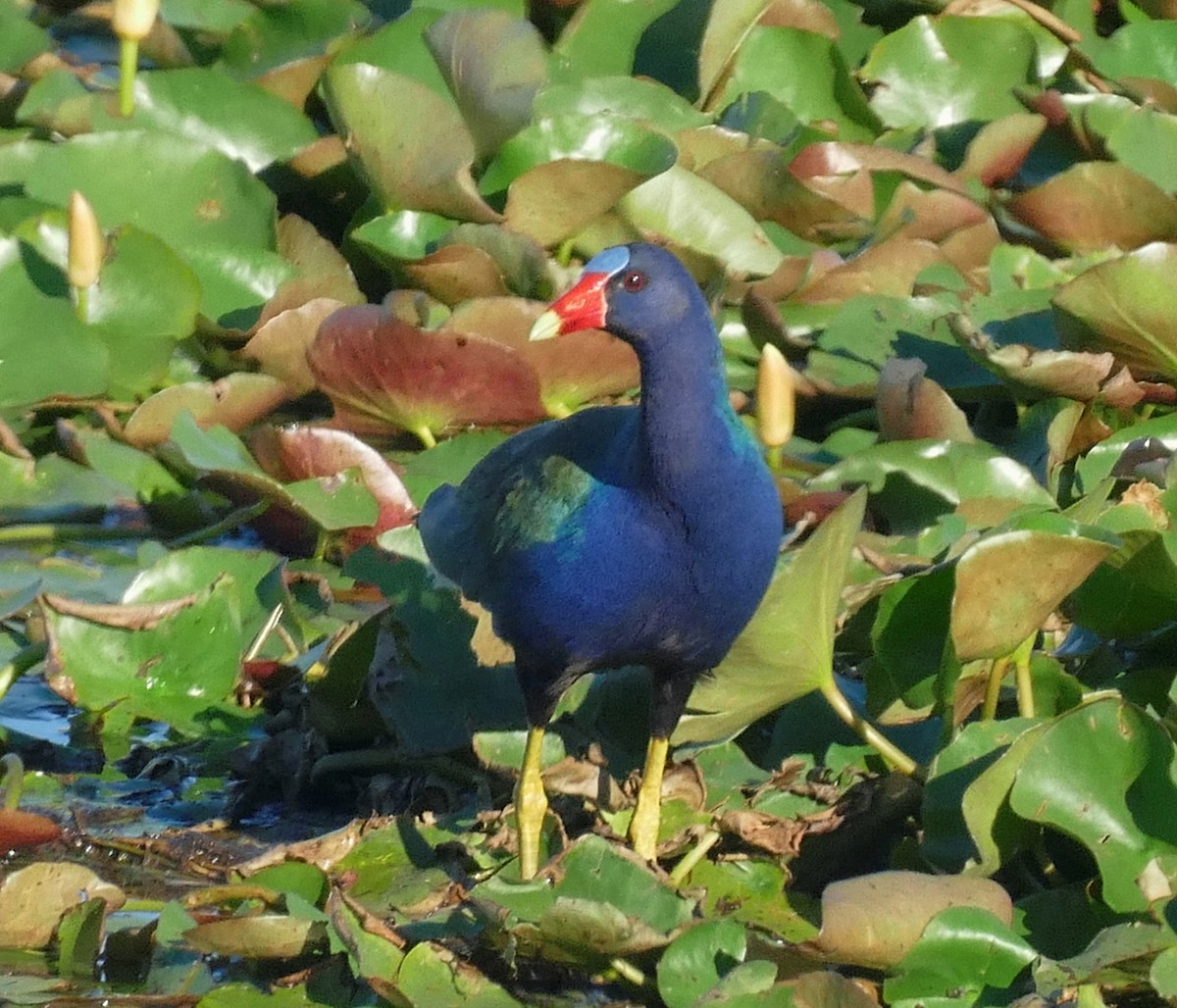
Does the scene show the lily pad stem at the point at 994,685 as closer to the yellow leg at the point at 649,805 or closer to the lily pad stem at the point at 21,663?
the yellow leg at the point at 649,805

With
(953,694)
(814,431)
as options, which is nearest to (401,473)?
(814,431)

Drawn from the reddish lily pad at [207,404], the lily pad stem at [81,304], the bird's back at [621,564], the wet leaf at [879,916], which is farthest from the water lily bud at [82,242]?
the wet leaf at [879,916]

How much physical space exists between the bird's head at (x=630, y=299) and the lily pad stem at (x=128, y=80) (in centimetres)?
178

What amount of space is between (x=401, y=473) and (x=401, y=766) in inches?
27.1

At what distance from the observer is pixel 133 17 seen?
394 centimetres

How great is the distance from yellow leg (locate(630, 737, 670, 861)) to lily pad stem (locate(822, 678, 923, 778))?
25cm

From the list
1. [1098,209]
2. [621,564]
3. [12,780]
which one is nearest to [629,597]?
[621,564]

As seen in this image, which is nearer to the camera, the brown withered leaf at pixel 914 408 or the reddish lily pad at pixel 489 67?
the brown withered leaf at pixel 914 408

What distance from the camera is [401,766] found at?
3006 mm

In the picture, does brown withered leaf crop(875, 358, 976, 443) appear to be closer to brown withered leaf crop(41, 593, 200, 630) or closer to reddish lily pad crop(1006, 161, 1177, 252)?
reddish lily pad crop(1006, 161, 1177, 252)

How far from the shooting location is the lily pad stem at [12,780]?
2729 millimetres

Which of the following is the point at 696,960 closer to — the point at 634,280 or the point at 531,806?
the point at 531,806

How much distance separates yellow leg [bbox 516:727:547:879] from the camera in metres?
2.66

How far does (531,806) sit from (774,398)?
0.74 m
